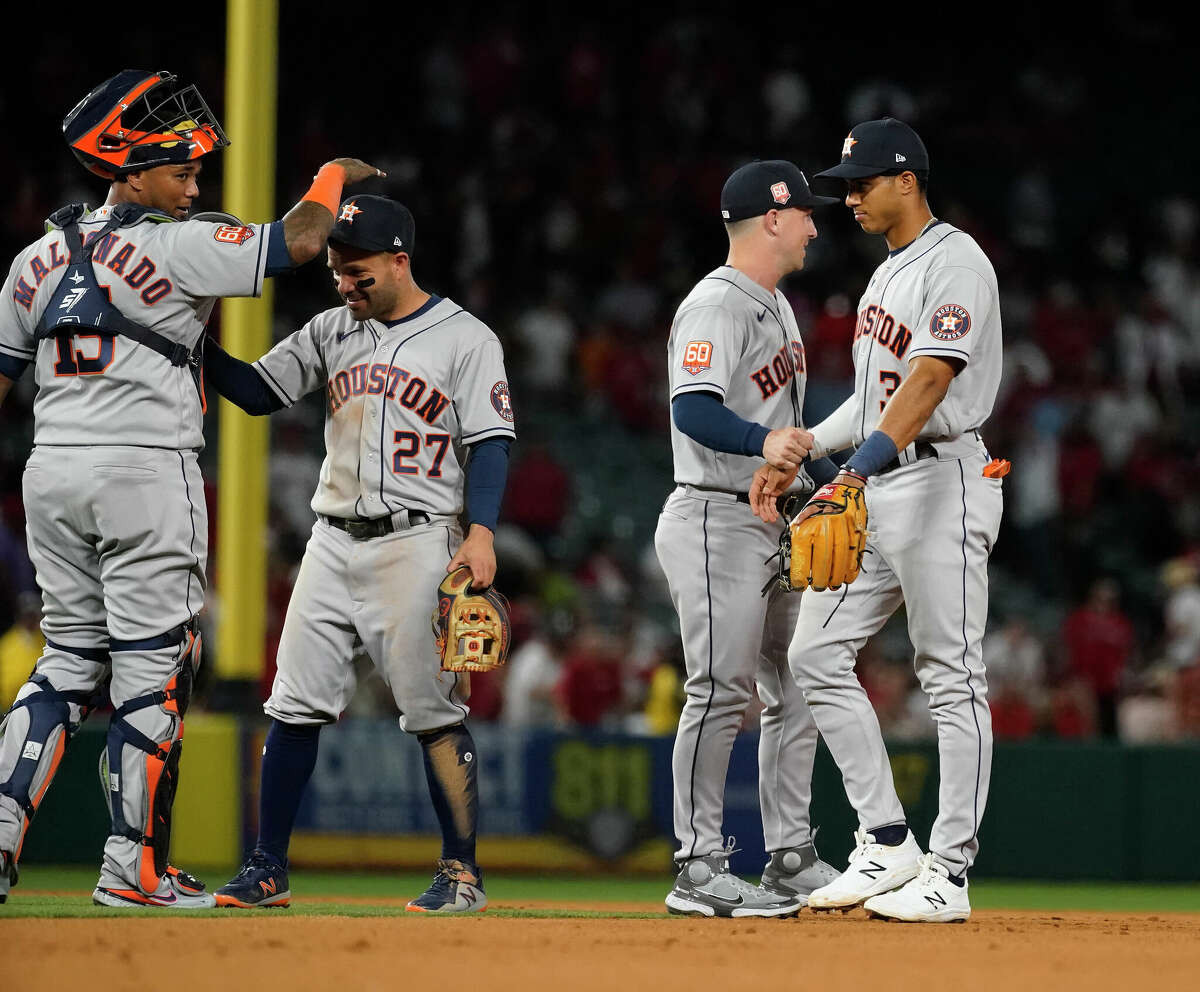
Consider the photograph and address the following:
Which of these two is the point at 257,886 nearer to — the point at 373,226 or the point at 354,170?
the point at 373,226

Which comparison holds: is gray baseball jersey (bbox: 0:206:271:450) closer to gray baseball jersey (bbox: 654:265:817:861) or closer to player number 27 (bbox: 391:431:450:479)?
player number 27 (bbox: 391:431:450:479)

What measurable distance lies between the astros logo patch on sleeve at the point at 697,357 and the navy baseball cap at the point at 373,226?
88 centimetres

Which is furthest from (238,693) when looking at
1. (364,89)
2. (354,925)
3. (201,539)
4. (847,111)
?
(847,111)

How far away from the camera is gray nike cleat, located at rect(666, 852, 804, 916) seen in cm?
520

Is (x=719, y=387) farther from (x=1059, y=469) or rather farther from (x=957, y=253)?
(x=1059, y=469)

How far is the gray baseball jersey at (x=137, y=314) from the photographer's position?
5020 millimetres

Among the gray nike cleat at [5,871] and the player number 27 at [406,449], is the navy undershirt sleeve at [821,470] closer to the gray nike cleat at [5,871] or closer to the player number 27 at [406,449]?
the player number 27 at [406,449]

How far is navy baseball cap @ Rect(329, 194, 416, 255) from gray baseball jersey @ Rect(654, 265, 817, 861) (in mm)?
883

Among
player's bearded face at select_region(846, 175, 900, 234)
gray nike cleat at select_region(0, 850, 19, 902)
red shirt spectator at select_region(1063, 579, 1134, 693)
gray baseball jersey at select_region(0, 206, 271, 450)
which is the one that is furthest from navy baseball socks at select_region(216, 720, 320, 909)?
red shirt spectator at select_region(1063, 579, 1134, 693)

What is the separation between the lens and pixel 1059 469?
45.9 feet

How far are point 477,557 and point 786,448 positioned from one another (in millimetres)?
944

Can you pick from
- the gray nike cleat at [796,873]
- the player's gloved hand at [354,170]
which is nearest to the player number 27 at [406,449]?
the player's gloved hand at [354,170]

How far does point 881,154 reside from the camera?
5.35 m

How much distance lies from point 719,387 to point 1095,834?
5.21m
